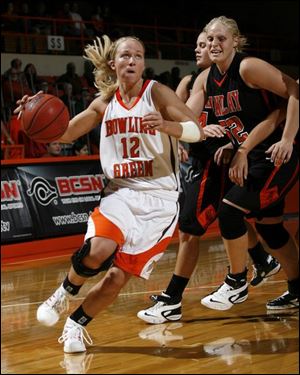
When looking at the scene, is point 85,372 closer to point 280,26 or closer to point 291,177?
point 291,177

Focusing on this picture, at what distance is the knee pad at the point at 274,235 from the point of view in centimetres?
478

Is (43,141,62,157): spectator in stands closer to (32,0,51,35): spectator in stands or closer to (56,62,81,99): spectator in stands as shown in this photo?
(56,62,81,99): spectator in stands

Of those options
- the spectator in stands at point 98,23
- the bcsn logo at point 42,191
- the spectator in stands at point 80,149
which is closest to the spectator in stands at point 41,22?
the spectator in stands at point 98,23

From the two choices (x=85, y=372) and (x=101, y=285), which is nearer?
(x=85, y=372)

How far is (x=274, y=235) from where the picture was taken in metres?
4.80

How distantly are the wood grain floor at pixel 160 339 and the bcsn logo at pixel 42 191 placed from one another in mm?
2492

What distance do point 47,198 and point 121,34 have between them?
26.2 feet

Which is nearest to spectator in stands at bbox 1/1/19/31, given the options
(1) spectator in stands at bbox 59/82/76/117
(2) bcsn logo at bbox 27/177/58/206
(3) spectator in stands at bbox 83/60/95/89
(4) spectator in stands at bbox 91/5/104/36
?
(3) spectator in stands at bbox 83/60/95/89

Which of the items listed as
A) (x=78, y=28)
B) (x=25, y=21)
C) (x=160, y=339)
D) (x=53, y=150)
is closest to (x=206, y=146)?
(x=160, y=339)

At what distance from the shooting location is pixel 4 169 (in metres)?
8.23

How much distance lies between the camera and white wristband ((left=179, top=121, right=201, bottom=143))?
3.89m

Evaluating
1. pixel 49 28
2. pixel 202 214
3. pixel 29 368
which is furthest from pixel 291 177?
pixel 49 28

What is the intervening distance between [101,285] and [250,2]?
17.2m

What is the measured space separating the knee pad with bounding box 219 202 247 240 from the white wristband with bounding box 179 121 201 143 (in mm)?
671
